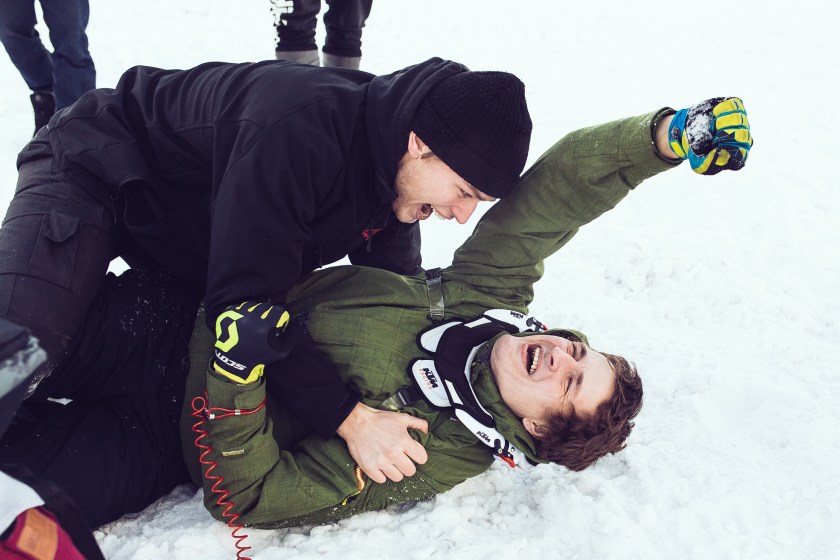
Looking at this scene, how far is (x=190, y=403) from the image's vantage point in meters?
2.17

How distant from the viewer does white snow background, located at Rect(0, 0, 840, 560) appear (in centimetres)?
218

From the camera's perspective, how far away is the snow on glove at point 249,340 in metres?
1.85

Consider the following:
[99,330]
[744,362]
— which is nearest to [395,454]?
[99,330]

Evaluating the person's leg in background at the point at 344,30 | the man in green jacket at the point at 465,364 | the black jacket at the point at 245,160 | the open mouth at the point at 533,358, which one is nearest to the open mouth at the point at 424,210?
the black jacket at the point at 245,160

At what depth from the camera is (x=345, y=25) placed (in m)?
4.12

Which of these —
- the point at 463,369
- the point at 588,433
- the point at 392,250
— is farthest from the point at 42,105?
the point at 588,433

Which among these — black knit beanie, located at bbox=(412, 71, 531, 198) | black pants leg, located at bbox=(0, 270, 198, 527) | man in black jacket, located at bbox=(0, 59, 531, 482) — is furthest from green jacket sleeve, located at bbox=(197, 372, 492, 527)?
black knit beanie, located at bbox=(412, 71, 531, 198)

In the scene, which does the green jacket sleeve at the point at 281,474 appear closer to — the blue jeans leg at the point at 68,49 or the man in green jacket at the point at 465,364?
the man in green jacket at the point at 465,364

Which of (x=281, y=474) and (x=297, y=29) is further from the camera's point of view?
(x=297, y=29)

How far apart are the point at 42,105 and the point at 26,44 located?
0.33 m

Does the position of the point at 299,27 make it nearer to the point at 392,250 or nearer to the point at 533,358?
the point at 392,250

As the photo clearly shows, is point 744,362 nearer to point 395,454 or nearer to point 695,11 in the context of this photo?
point 395,454

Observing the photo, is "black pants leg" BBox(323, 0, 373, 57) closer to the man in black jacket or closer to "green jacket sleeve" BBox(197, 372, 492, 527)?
the man in black jacket

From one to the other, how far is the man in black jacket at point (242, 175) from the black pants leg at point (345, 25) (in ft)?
6.29
